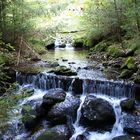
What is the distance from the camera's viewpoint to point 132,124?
9.78 metres

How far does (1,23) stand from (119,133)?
10.8m

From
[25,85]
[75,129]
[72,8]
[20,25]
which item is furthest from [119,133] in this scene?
[72,8]

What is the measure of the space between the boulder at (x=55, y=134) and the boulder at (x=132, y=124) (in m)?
2.05

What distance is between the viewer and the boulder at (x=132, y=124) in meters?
9.43

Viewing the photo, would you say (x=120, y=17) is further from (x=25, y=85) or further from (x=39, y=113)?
(x=39, y=113)

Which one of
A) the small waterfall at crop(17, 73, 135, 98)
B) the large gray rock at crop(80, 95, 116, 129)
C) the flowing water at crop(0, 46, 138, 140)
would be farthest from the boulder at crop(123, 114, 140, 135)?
the small waterfall at crop(17, 73, 135, 98)

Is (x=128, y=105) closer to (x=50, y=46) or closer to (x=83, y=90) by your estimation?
(x=83, y=90)

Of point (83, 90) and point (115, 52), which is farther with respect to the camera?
point (115, 52)

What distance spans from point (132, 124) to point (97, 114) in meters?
Answer: 1.21

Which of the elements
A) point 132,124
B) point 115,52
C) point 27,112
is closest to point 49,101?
point 27,112

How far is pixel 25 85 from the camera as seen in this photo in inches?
546

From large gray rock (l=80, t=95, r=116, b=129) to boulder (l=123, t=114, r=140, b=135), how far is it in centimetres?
47

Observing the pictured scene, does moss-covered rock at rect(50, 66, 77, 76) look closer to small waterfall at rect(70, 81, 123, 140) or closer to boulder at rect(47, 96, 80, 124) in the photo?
boulder at rect(47, 96, 80, 124)

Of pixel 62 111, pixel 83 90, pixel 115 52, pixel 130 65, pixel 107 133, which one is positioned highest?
pixel 115 52
